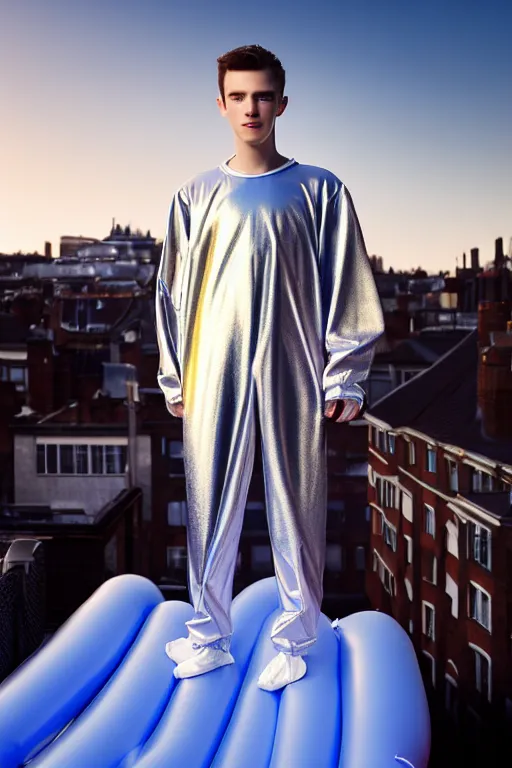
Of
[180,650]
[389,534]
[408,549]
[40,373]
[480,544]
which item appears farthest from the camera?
[40,373]

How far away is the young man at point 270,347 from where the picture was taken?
102 inches

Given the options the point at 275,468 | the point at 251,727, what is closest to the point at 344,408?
the point at 275,468

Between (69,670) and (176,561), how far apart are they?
1777 mm

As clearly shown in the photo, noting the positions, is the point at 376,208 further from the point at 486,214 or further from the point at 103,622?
the point at 103,622

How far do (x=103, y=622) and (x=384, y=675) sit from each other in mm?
917

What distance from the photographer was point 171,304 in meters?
2.80

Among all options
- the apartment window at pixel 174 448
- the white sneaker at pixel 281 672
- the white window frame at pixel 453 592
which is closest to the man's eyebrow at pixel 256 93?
the white sneaker at pixel 281 672

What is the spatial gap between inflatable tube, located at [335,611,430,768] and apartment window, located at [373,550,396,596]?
4.03 ft

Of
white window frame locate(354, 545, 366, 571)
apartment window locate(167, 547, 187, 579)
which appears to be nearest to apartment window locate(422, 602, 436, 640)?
white window frame locate(354, 545, 366, 571)

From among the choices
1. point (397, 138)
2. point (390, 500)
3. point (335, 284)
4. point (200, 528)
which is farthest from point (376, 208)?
point (200, 528)

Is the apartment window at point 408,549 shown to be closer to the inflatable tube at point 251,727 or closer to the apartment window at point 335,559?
the apartment window at point 335,559

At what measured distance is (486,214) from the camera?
4.09 metres

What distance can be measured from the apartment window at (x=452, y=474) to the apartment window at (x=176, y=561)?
135 cm

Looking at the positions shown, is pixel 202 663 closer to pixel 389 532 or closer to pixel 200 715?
pixel 200 715
